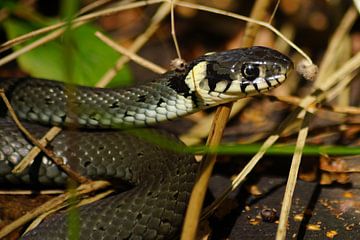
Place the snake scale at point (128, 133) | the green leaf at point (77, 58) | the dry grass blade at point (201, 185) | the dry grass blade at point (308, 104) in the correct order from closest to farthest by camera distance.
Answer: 1. the dry grass blade at point (201, 185)
2. the snake scale at point (128, 133)
3. the dry grass blade at point (308, 104)
4. the green leaf at point (77, 58)

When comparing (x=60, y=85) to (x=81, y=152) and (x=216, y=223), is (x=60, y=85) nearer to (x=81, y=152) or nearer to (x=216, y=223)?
(x=81, y=152)

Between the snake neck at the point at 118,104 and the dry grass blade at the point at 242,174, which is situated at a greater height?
the snake neck at the point at 118,104

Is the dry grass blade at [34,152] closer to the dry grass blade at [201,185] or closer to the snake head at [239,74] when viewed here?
the snake head at [239,74]

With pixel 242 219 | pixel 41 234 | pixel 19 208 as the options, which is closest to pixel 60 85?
pixel 19 208

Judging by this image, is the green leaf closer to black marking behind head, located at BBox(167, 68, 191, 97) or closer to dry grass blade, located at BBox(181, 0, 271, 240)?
black marking behind head, located at BBox(167, 68, 191, 97)

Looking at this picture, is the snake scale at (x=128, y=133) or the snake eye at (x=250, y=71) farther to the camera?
the snake eye at (x=250, y=71)

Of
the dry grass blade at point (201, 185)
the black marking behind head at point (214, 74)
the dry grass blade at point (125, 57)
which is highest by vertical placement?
the dry grass blade at point (125, 57)

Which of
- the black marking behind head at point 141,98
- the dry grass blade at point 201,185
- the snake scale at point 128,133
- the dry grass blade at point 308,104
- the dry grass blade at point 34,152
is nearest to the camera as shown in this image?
the dry grass blade at point 201,185

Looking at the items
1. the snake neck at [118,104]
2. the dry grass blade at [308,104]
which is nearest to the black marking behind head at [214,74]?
the snake neck at [118,104]
